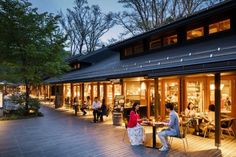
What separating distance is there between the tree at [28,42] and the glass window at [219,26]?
10.7m

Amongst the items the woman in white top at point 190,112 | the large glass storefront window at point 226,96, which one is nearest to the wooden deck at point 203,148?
the woman in white top at point 190,112

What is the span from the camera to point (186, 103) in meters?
11.8

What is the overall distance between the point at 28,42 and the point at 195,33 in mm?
11188

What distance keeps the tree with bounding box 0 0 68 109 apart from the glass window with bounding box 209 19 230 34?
10735 mm

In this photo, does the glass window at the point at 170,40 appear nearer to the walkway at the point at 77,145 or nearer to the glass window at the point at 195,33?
the glass window at the point at 195,33

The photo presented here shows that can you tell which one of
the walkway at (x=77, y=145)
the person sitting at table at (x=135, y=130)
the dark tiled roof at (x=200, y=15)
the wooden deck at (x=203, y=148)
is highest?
the dark tiled roof at (x=200, y=15)

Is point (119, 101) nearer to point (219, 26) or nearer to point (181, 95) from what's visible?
point (181, 95)

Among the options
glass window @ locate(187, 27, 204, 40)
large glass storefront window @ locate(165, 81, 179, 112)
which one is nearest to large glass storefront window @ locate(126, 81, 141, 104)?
large glass storefront window @ locate(165, 81, 179, 112)

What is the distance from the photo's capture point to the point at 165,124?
809 centimetres

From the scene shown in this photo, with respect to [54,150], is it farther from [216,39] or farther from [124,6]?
[124,6]

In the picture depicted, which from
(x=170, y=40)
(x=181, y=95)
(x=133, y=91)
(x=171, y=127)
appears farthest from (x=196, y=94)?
(x=133, y=91)

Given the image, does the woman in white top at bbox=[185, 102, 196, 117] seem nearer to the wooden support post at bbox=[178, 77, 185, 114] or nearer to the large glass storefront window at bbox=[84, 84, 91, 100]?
the wooden support post at bbox=[178, 77, 185, 114]

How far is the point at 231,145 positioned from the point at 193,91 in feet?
12.5

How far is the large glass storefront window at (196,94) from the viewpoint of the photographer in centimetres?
1114
